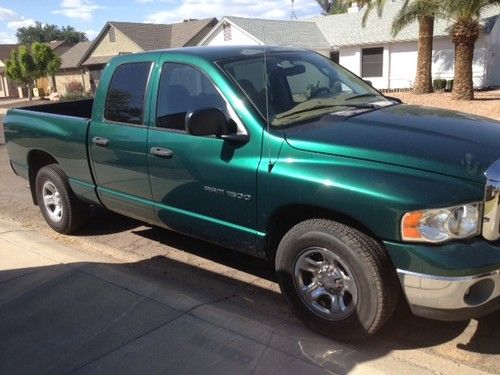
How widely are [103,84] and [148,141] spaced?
3.39 feet

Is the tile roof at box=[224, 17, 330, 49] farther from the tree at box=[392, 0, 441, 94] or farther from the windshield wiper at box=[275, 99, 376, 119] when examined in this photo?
the windshield wiper at box=[275, 99, 376, 119]

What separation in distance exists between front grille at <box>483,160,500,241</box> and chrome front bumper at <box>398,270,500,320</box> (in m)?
0.22

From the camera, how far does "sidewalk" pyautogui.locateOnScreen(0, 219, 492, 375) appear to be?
3330 millimetres

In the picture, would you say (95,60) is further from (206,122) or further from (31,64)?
(206,122)

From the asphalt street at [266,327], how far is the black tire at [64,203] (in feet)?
1.21

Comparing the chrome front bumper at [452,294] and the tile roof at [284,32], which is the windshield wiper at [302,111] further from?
the tile roof at [284,32]

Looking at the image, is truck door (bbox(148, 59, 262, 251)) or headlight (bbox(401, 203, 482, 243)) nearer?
headlight (bbox(401, 203, 482, 243))

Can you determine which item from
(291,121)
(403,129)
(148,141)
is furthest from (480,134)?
(148,141)

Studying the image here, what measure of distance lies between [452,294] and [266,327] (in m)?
1.29

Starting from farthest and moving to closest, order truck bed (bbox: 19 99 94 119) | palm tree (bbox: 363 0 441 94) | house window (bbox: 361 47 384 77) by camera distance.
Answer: house window (bbox: 361 47 384 77)
palm tree (bbox: 363 0 441 94)
truck bed (bbox: 19 99 94 119)

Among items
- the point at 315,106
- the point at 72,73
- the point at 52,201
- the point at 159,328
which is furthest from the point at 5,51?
the point at 159,328

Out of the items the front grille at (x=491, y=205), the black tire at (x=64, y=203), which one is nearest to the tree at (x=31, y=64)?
the black tire at (x=64, y=203)

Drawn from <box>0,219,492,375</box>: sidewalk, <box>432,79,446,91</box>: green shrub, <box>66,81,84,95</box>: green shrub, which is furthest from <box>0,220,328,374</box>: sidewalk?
<box>66,81,84,95</box>: green shrub

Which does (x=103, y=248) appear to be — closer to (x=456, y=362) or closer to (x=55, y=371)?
(x=55, y=371)
